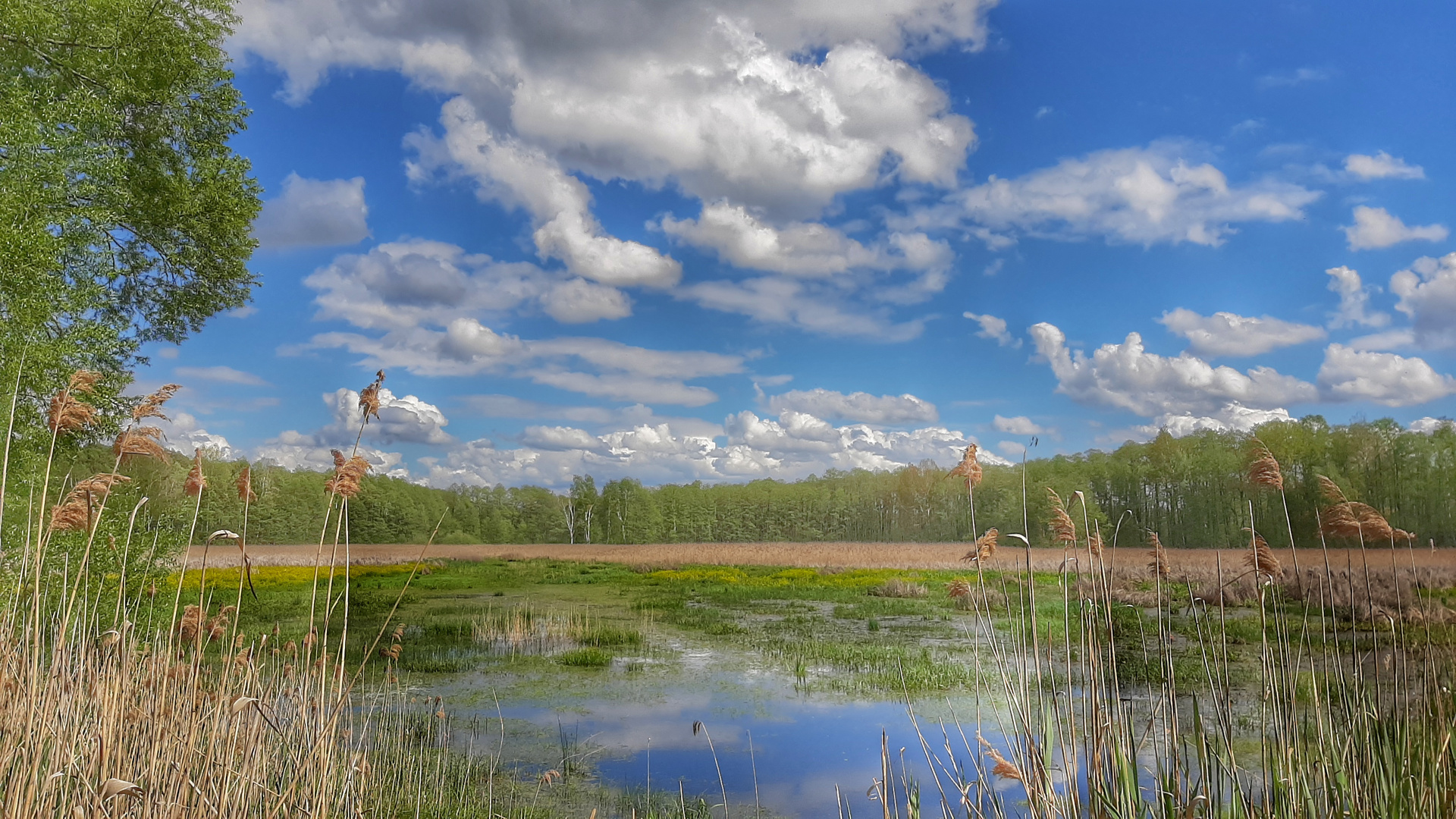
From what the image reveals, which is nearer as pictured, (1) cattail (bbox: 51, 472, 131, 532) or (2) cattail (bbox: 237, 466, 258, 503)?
(2) cattail (bbox: 237, 466, 258, 503)

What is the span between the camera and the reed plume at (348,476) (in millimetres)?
3676

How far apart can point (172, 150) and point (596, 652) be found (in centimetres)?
1458

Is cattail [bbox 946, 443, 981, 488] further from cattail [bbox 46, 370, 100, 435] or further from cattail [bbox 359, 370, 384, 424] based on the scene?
cattail [bbox 46, 370, 100, 435]

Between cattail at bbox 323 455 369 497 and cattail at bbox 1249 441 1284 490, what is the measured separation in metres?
4.58

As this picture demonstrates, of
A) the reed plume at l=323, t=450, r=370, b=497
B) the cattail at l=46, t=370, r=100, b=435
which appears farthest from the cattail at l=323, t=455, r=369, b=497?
the cattail at l=46, t=370, r=100, b=435

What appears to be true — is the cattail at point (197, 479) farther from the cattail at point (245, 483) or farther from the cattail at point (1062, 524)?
the cattail at point (1062, 524)

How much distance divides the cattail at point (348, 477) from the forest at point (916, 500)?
1553 centimetres

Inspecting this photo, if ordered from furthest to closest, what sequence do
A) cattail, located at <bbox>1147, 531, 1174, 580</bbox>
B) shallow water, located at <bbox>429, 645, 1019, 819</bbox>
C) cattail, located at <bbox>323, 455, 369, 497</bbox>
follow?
1. shallow water, located at <bbox>429, 645, 1019, 819</bbox>
2. cattail, located at <bbox>1147, 531, 1174, 580</bbox>
3. cattail, located at <bbox>323, 455, 369, 497</bbox>

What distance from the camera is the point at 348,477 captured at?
3799 millimetres

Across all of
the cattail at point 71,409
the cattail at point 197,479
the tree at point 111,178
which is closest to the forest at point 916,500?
the tree at point 111,178

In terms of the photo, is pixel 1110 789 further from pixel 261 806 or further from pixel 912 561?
pixel 912 561

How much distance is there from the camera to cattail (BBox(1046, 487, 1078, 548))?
3729 mm

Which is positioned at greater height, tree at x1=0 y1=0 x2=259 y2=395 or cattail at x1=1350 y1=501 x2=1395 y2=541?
tree at x1=0 y1=0 x2=259 y2=395

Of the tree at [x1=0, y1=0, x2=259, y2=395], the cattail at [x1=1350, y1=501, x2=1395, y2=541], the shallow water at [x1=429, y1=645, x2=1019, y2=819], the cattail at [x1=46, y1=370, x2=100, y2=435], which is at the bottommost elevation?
the shallow water at [x1=429, y1=645, x2=1019, y2=819]
